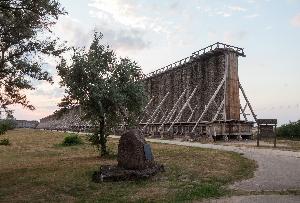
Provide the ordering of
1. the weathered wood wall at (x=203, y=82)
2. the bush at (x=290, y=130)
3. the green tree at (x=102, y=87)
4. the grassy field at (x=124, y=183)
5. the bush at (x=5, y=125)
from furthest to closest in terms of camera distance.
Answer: the weathered wood wall at (x=203, y=82) < the bush at (x=290, y=130) < the green tree at (x=102, y=87) < the bush at (x=5, y=125) < the grassy field at (x=124, y=183)

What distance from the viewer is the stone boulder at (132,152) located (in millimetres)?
15422

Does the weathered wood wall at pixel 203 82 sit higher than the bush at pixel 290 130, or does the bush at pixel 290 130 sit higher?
the weathered wood wall at pixel 203 82

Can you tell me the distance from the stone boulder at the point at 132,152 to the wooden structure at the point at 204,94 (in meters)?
22.8

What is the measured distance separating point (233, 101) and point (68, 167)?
89.0 feet

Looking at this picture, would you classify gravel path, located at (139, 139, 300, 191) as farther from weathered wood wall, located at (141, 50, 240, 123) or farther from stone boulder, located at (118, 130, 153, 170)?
weathered wood wall, located at (141, 50, 240, 123)

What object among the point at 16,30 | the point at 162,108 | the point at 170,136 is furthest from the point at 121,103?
the point at 162,108

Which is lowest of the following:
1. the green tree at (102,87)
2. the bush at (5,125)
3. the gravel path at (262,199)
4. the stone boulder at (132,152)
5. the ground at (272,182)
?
the gravel path at (262,199)

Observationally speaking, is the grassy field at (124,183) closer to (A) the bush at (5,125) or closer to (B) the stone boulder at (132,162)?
(B) the stone boulder at (132,162)

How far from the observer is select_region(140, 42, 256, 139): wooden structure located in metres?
40.2

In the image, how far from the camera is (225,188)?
1295cm

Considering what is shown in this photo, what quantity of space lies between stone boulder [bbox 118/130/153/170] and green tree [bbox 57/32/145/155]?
5.27m

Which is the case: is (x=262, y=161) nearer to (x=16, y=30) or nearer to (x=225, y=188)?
(x=225, y=188)

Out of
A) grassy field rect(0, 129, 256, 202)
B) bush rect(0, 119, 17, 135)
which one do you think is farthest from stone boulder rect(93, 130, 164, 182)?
bush rect(0, 119, 17, 135)

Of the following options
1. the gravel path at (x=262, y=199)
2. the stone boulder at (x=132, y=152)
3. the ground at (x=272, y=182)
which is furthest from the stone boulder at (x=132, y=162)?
the gravel path at (x=262, y=199)
